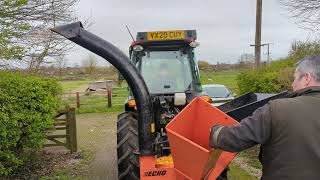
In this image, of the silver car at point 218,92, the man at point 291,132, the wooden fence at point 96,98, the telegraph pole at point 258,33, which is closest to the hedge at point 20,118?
the man at point 291,132

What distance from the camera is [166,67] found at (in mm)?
7770

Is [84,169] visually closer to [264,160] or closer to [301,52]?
[264,160]

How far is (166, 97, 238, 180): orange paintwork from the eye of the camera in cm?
388

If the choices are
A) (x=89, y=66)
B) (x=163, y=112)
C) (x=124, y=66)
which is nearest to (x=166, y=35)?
(x=163, y=112)

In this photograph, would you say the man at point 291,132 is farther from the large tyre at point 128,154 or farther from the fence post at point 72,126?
the fence post at point 72,126

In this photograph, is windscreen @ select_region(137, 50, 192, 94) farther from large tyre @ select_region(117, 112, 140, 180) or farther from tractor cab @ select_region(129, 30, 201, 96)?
large tyre @ select_region(117, 112, 140, 180)

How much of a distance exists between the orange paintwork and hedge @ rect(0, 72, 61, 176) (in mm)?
3356

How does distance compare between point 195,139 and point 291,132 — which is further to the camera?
point 195,139

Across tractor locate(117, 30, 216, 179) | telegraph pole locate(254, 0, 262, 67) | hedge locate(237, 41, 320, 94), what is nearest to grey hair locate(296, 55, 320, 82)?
tractor locate(117, 30, 216, 179)

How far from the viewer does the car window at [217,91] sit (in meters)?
16.4

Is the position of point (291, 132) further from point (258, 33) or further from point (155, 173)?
point (258, 33)

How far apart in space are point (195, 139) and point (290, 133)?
159 centimetres

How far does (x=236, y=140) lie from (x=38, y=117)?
5.21m

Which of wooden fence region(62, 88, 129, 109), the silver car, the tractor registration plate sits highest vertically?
the tractor registration plate
